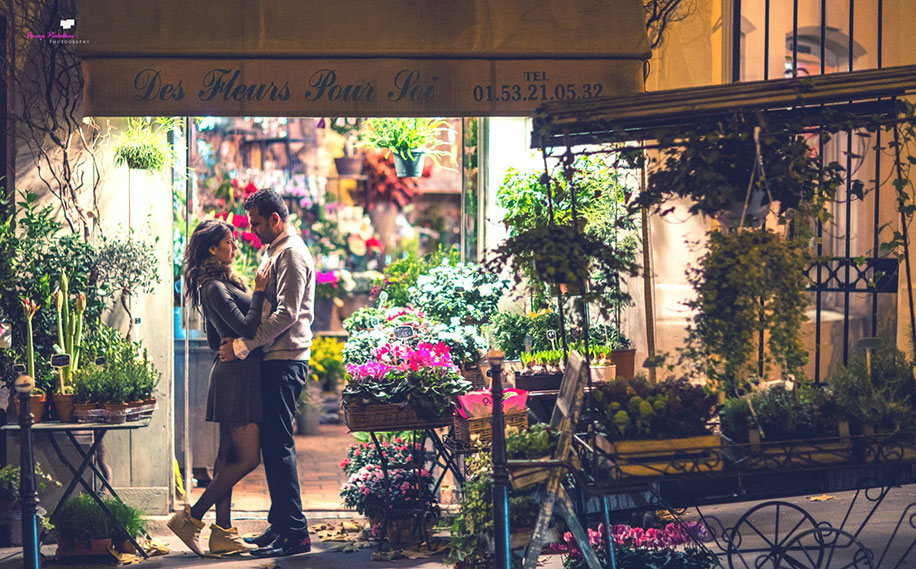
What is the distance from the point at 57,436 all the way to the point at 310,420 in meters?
4.04

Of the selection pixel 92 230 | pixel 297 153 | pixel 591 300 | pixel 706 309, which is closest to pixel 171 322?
pixel 92 230

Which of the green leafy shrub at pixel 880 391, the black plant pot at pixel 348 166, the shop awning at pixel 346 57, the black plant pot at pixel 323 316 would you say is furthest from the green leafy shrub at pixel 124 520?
→ the black plant pot at pixel 348 166

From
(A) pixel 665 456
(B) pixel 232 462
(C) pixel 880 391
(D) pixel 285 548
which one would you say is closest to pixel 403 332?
(B) pixel 232 462

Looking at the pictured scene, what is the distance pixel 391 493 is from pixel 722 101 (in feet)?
10.6

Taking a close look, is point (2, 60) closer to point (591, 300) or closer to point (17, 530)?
point (17, 530)

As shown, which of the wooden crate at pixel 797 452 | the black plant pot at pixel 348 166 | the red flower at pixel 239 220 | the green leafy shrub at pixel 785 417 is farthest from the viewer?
the black plant pot at pixel 348 166

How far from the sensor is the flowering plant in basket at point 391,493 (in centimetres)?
640

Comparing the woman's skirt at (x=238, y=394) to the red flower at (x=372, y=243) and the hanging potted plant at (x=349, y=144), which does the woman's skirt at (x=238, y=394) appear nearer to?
the hanging potted plant at (x=349, y=144)

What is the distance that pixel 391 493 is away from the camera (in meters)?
6.43

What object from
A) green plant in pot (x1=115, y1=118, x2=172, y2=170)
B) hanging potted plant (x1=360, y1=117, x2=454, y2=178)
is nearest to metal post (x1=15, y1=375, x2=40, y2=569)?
green plant in pot (x1=115, y1=118, x2=172, y2=170)

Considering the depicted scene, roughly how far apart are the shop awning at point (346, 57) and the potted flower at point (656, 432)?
7.52ft

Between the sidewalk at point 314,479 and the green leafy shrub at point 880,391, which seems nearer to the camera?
the green leafy shrub at point 880,391

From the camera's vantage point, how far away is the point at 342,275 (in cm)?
1125

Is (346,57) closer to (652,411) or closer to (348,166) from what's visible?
(652,411)
